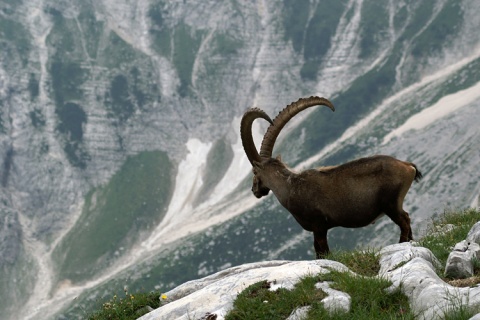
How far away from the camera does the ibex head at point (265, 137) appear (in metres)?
20.8

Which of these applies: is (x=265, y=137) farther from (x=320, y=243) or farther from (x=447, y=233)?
(x=447, y=233)

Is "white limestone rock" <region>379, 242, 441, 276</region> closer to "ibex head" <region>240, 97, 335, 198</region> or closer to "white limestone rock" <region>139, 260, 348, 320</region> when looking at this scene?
"white limestone rock" <region>139, 260, 348, 320</region>

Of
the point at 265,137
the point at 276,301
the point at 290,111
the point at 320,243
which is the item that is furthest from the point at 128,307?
the point at 290,111

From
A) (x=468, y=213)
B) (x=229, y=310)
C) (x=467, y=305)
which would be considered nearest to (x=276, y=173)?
(x=468, y=213)

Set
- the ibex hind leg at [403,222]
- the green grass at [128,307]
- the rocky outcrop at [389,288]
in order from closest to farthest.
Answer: the rocky outcrop at [389,288], the green grass at [128,307], the ibex hind leg at [403,222]

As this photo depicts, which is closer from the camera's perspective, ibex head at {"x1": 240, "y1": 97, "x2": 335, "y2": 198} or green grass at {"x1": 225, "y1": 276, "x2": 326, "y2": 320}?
green grass at {"x1": 225, "y1": 276, "x2": 326, "y2": 320}

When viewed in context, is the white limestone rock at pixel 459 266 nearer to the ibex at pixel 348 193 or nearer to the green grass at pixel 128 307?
the ibex at pixel 348 193

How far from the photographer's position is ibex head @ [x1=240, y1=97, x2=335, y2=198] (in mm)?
20797

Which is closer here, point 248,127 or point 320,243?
point 320,243

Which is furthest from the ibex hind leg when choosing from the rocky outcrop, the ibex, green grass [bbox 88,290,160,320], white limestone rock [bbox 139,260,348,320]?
green grass [bbox 88,290,160,320]

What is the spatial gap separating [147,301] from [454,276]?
742 cm

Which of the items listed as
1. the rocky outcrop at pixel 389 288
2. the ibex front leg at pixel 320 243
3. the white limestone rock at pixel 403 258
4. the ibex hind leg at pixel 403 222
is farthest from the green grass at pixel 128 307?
the ibex hind leg at pixel 403 222

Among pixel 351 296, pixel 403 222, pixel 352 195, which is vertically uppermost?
pixel 351 296

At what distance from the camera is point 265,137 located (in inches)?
852
